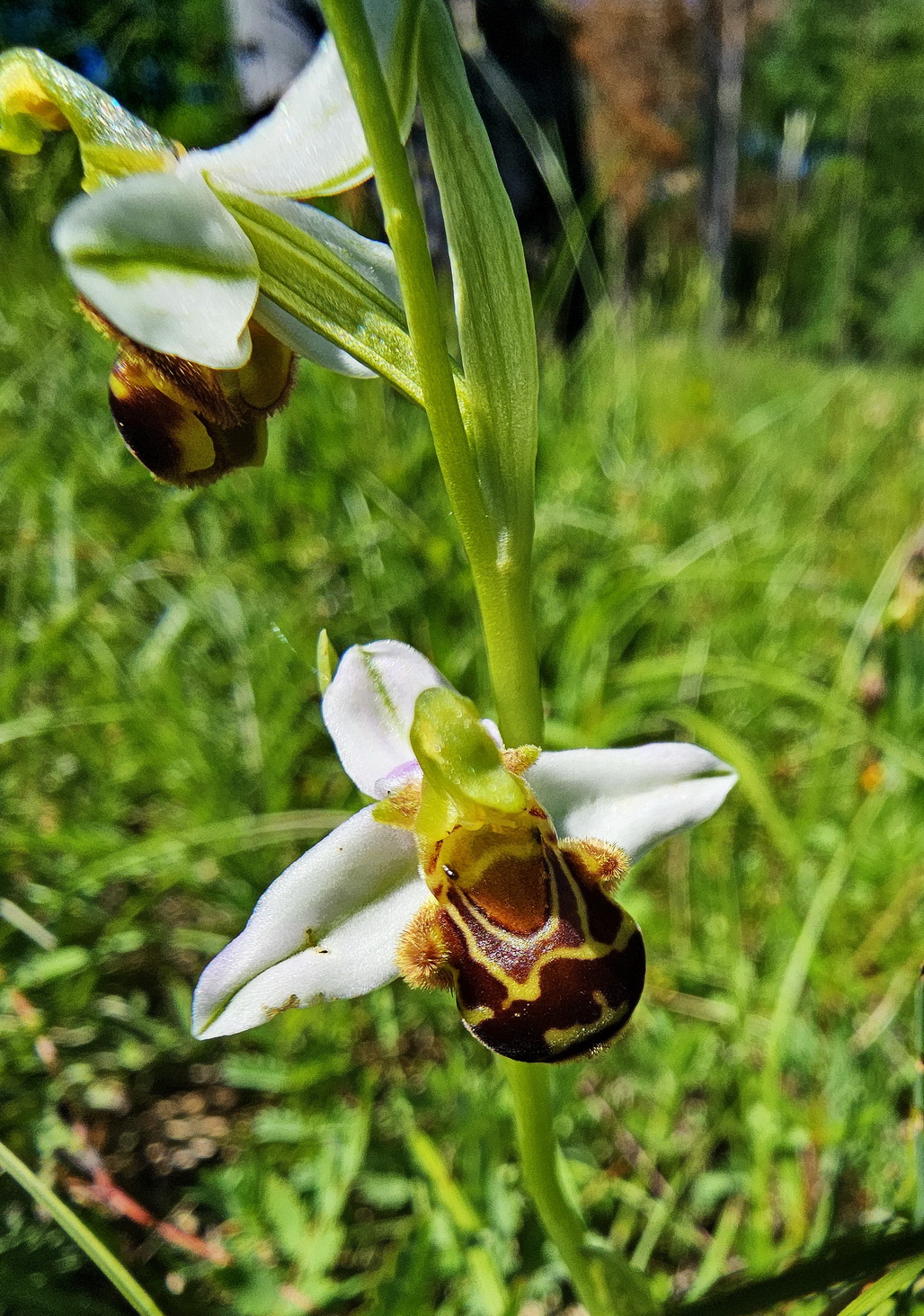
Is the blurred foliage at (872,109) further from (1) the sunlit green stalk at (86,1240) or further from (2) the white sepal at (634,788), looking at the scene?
(1) the sunlit green stalk at (86,1240)

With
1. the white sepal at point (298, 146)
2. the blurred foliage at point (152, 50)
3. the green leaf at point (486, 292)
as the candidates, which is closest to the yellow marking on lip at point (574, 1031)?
the green leaf at point (486, 292)

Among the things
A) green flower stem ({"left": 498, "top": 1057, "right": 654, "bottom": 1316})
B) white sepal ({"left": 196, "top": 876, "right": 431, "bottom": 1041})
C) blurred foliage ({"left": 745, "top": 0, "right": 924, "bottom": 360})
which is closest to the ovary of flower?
white sepal ({"left": 196, "top": 876, "right": 431, "bottom": 1041})

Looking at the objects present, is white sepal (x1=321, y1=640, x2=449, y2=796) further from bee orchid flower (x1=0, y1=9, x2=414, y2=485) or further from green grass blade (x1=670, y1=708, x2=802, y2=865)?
green grass blade (x1=670, y1=708, x2=802, y2=865)

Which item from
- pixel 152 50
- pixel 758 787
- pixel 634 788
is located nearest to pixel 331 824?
pixel 758 787

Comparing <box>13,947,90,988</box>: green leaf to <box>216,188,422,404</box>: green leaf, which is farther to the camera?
<box>13,947,90,988</box>: green leaf

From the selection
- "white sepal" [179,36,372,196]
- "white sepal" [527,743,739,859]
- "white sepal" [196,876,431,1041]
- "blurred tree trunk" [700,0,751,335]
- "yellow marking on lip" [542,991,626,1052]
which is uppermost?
"blurred tree trunk" [700,0,751,335]

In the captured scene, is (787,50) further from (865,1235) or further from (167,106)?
(865,1235)
